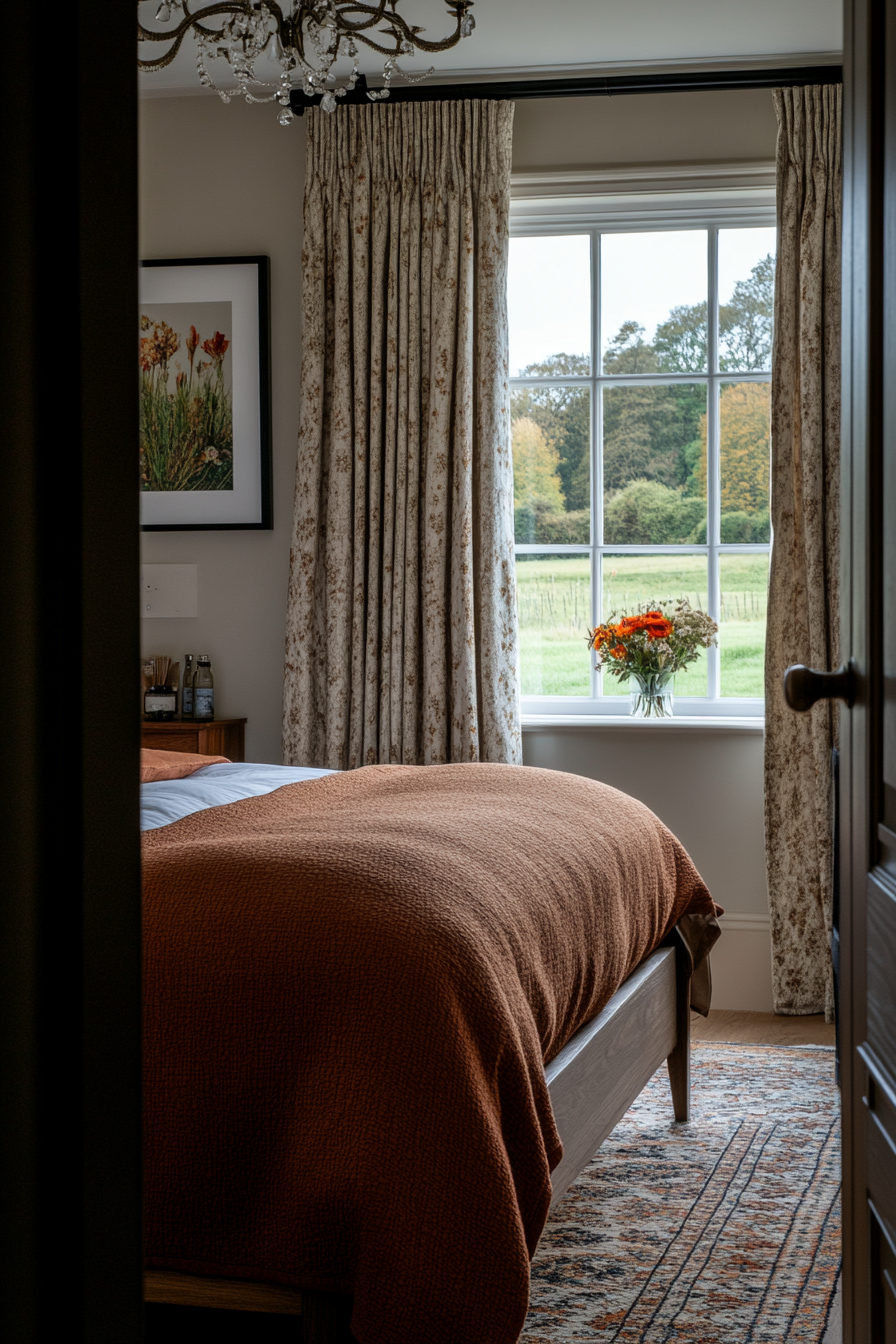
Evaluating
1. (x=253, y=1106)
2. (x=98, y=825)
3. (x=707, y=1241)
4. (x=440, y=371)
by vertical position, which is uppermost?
(x=440, y=371)

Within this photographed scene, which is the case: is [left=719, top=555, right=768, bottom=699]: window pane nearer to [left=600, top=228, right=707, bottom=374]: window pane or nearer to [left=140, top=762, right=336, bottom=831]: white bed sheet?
[left=600, top=228, right=707, bottom=374]: window pane

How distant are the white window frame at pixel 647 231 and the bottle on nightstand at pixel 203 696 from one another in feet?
3.61

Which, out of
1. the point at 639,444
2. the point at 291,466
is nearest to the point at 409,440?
the point at 291,466

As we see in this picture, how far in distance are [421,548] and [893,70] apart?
3.18 meters

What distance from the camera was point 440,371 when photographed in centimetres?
396

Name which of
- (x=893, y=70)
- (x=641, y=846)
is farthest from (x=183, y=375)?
(x=893, y=70)

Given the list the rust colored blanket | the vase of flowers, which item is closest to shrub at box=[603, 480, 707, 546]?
the vase of flowers

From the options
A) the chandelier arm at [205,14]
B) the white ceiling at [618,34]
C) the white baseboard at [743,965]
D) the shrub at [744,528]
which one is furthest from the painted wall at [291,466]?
the chandelier arm at [205,14]

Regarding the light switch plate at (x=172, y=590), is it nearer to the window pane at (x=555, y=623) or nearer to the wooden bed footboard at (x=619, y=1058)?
the window pane at (x=555, y=623)

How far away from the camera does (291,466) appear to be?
425cm

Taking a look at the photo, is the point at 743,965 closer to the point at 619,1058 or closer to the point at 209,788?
the point at 619,1058

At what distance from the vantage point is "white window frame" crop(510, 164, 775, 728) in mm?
4016

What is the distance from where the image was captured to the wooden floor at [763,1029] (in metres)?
3.62

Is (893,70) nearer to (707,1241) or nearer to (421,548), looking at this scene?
(707,1241)
